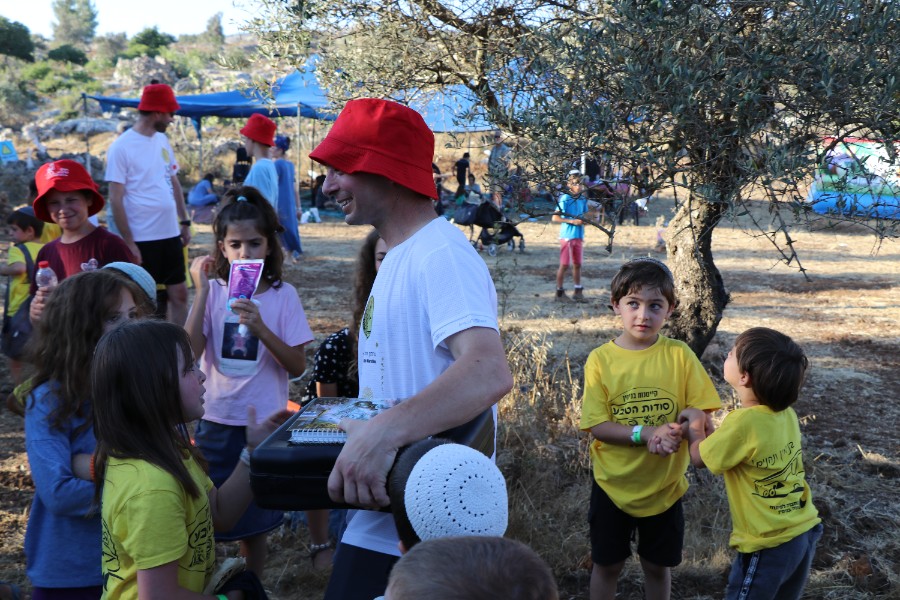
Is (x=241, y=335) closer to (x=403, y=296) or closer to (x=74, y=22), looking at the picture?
(x=403, y=296)

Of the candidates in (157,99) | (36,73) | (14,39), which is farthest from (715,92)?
(36,73)

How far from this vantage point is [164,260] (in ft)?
21.2

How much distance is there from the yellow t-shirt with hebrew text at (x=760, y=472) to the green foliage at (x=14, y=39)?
133 ft

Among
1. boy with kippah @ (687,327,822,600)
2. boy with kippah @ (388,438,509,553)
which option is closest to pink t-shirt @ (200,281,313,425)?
→ boy with kippah @ (687,327,822,600)

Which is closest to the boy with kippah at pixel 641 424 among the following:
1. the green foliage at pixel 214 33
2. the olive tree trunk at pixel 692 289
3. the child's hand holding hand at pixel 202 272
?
the child's hand holding hand at pixel 202 272

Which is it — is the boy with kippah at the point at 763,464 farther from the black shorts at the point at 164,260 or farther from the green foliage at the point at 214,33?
Result: the green foliage at the point at 214,33

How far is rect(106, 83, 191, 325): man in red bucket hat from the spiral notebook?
4667 mm

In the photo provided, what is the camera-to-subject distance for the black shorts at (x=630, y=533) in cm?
329

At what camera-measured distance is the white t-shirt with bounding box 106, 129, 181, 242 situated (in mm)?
6141

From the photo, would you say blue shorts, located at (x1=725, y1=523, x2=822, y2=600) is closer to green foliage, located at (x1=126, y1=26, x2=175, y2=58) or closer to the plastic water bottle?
the plastic water bottle

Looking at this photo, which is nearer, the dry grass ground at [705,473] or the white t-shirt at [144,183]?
the dry grass ground at [705,473]

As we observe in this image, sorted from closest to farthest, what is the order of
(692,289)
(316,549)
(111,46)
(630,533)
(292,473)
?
(292,473), (630,533), (316,549), (692,289), (111,46)

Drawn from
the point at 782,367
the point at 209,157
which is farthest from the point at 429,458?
the point at 209,157

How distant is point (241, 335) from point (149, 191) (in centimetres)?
317
